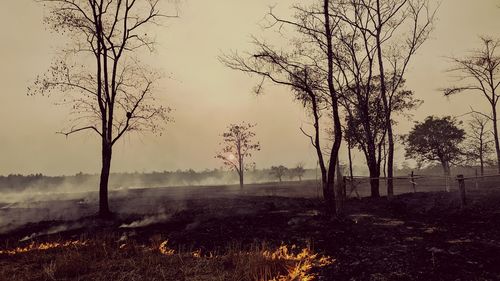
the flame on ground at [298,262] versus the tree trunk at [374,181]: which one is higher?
the tree trunk at [374,181]

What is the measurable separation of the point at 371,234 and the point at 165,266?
646 cm

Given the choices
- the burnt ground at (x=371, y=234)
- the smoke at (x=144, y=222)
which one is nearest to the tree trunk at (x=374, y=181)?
the burnt ground at (x=371, y=234)

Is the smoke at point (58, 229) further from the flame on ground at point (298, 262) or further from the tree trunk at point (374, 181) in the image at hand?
the tree trunk at point (374, 181)

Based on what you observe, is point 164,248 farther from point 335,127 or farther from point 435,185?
point 435,185

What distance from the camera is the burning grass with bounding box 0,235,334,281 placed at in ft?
25.9

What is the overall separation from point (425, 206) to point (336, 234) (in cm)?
831

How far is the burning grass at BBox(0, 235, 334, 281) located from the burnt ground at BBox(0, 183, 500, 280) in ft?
1.96

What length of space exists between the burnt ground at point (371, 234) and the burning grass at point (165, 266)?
0.60m

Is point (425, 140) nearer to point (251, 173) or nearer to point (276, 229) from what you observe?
point (276, 229)

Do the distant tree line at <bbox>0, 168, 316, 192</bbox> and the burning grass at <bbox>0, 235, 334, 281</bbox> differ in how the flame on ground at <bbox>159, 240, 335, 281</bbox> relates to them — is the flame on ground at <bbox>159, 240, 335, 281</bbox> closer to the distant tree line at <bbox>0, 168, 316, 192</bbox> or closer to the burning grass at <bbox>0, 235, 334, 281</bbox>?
the burning grass at <bbox>0, 235, 334, 281</bbox>

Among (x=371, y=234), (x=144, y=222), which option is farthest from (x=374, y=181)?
(x=144, y=222)

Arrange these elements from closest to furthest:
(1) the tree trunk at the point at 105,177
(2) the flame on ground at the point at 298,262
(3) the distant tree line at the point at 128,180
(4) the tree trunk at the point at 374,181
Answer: (2) the flame on ground at the point at 298,262, (1) the tree trunk at the point at 105,177, (4) the tree trunk at the point at 374,181, (3) the distant tree line at the point at 128,180

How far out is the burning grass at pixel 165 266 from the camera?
7887mm

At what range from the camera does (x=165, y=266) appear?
8.95m
